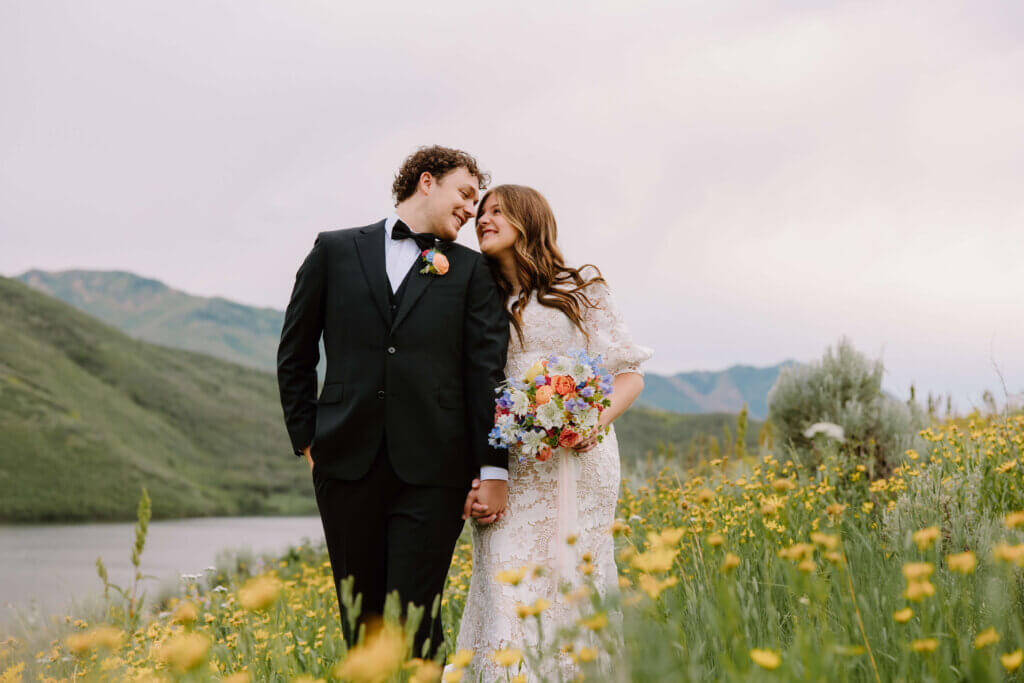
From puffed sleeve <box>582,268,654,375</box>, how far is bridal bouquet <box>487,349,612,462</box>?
36 cm

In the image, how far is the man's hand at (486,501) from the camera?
9.51 ft

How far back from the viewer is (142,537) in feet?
13.9

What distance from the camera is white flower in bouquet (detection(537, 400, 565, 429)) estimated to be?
109 inches

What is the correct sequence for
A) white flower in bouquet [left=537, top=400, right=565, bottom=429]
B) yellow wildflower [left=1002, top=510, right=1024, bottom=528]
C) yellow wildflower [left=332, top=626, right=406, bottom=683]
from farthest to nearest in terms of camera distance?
white flower in bouquet [left=537, top=400, right=565, bottom=429] → yellow wildflower [left=1002, top=510, right=1024, bottom=528] → yellow wildflower [left=332, top=626, right=406, bottom=683]

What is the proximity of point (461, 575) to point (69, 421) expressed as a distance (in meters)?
52.2

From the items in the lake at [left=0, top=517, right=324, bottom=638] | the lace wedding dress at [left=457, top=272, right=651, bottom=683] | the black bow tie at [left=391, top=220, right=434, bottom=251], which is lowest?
the lake at [left=0, top=517, right=324, bottom=638]

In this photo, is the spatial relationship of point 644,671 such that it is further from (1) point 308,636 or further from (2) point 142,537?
(2) point 142,537

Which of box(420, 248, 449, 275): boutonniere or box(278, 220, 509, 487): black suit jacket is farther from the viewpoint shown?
box(420, 248, 449, 275): boutonniere

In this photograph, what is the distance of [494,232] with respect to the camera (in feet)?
11.0

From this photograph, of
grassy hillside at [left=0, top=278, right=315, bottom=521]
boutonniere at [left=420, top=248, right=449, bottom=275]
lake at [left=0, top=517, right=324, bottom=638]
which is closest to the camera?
boutonniere at [left=420, top=248, right=449, bottom=275]

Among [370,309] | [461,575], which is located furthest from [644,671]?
[461,575]

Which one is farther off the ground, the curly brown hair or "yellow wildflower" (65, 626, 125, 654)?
the curly brown hair

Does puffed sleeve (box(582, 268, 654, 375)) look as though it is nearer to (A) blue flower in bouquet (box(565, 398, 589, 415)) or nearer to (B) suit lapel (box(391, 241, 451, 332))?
(A) blue flower in bouquet (box(565, 398, 589, 415))

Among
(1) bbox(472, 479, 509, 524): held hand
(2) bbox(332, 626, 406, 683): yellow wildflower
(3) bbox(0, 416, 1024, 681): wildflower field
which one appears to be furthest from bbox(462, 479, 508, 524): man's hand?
(2) bbox(332, 626, 406, 683): yellow wildflower
